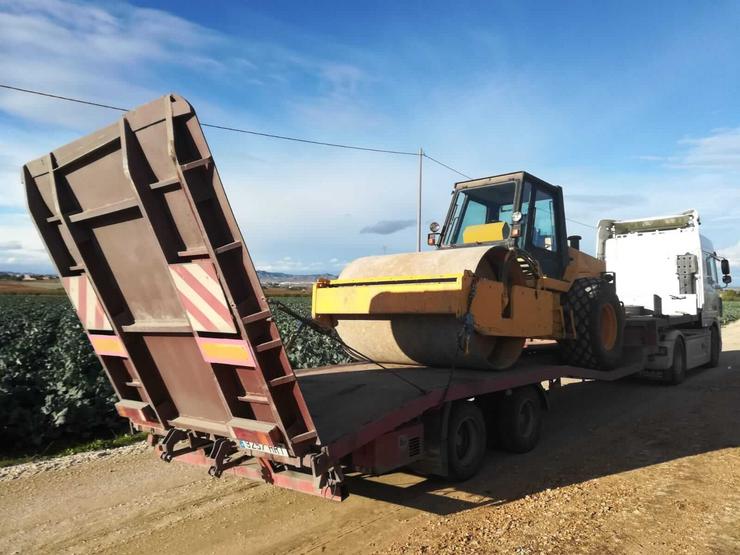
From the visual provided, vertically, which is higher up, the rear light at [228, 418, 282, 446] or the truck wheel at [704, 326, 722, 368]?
the rear light at [228, 418, 282, 446]

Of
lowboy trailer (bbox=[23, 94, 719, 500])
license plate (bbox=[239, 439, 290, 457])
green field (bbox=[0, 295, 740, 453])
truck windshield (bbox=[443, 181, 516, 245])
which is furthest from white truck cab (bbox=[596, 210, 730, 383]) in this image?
license plate (bbox=[239, 439, 290, 457])

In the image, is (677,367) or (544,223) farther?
(677,367)

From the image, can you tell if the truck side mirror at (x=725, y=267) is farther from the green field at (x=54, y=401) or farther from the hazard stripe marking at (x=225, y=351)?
the hazard stripe marking at (x=225, y=351)

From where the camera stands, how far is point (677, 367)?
11.3 meters

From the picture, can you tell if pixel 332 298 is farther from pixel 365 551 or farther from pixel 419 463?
pixel 365 551

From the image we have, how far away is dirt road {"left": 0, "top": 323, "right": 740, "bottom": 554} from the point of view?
4.45 meters

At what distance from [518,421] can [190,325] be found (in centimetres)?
410

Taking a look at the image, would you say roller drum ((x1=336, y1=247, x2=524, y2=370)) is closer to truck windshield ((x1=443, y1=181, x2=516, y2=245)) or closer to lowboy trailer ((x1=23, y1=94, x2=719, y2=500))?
lowboy trailer ((x1=23, y1=94, x2=719, y2=500))

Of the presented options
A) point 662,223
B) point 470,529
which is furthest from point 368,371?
point 662,223

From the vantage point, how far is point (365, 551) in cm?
430

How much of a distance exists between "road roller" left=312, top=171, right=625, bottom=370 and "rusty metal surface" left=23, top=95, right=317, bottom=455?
6.78 feet

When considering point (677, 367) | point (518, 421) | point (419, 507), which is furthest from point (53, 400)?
point (677, 367)

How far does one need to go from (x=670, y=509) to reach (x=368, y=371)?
3.30 m

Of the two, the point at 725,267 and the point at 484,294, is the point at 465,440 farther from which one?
the point at 725,267
